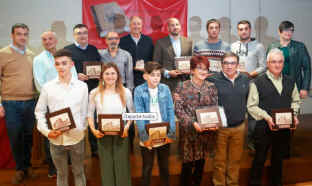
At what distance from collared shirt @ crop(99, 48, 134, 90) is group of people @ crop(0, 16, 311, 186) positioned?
13 millimetres

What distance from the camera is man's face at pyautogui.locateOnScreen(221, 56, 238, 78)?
2783mm

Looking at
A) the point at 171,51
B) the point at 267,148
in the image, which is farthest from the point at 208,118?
the point at 171,51

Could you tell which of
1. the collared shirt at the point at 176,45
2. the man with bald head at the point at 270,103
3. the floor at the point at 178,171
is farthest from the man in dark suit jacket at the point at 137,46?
the man with bald head at the point at 270,103

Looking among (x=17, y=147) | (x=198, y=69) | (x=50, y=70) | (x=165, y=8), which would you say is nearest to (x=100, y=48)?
(x=165, y=8)

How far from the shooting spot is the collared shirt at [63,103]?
2.51m

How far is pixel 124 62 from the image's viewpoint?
3.39 m

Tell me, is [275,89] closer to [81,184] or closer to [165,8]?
[81,184]

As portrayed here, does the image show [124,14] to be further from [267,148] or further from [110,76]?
[267,148]

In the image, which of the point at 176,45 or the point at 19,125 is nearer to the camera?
the point at 19,125

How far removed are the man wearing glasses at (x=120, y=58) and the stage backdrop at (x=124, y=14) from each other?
138cm

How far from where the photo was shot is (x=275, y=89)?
115 inches

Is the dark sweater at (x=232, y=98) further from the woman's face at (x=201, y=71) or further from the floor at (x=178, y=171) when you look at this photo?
the floor at (x=178, y=171)

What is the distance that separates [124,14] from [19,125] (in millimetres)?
2633

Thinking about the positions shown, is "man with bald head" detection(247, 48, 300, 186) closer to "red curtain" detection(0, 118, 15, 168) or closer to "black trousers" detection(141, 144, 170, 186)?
"black trousers" detection(141, 144, 170, 186)
